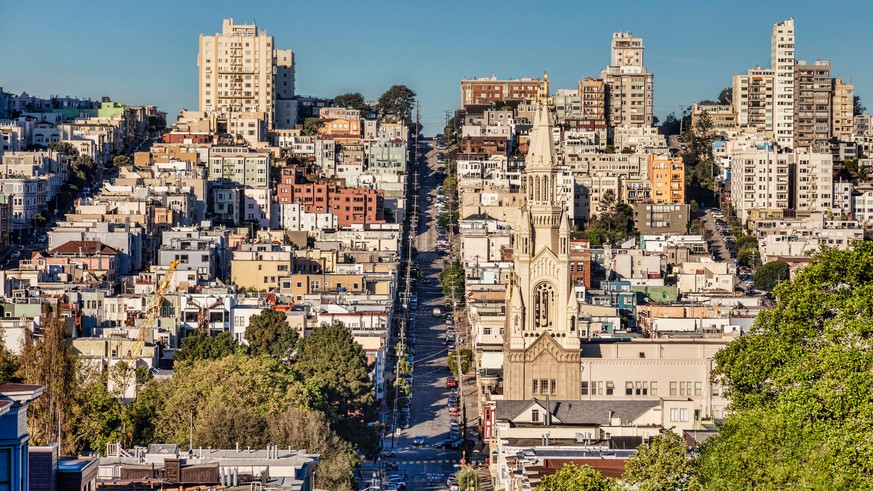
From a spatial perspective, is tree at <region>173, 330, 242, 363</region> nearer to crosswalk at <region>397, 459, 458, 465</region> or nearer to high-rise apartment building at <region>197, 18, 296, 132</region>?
crosswalk at <region>397, 459, 458, 465</region>

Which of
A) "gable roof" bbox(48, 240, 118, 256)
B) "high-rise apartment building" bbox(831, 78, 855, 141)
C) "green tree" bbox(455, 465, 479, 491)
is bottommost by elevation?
"green tree" bbox(455, 465, 479, 491)

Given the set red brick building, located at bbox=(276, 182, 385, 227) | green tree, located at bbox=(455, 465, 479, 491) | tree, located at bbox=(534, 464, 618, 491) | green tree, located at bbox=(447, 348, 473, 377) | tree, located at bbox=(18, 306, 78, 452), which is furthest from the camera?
red brick building, located at bbox=(276, 182, 385, 227)

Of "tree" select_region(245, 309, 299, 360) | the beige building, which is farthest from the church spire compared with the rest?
the beige building

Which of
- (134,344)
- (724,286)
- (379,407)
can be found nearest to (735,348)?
(379,407)

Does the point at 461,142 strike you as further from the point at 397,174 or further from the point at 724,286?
the point at 724,286

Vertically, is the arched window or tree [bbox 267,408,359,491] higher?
the arched window

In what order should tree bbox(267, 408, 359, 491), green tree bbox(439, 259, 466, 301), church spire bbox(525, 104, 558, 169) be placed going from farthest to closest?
green tree bbox(439, 259, 466, 301), church spire bbox(525, 104, 558, 169), tree bbox(267, 408, 359, 491)

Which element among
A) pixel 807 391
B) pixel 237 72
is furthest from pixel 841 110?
pixel 807 391

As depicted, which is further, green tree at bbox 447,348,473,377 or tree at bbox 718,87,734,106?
tree at bbox 718,87,734,106
